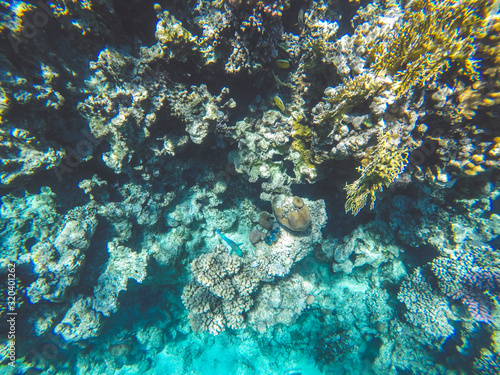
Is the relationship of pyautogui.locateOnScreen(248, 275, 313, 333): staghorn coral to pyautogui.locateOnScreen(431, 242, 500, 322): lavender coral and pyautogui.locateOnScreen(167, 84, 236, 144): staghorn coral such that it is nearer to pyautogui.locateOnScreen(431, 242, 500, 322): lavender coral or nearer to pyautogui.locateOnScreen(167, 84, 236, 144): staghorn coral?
pyautogui.locateOnScreen(431, 242, 500, 322): lavender coral

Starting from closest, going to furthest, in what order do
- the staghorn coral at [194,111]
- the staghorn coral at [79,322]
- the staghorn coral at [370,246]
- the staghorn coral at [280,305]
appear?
the staghorn coral at [194,111] → the staghorn coral at [79,322] → the staghorn coral at [370,246] → the staghorn coral at [280,305]

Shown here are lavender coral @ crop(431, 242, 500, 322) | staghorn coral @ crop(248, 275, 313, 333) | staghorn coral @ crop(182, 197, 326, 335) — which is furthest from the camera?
staghorn coral @ crop(248, 275, 313, 333)

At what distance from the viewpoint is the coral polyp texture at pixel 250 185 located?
306cm

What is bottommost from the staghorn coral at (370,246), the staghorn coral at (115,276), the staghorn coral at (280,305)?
the staghorn coral at (280,305)

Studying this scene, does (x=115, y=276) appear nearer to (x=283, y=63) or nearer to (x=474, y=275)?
(x=283, y=63)

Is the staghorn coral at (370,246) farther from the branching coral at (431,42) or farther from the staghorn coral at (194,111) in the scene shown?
the staghorn coral at (194,111)

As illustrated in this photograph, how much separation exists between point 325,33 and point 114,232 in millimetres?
5503

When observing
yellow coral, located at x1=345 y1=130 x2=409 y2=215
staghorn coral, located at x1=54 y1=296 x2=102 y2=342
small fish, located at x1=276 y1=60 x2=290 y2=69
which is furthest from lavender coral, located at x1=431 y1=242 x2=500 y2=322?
staghorn coral, located at x1=54 y1=296 x2=102 y2=342

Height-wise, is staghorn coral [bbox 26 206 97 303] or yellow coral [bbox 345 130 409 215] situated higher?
yellow coral [bbox 345 130 409 215]

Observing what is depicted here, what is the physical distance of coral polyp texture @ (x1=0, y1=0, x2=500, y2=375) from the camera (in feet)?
10.0

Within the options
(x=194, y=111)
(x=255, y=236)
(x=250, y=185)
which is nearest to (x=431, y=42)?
(x=194, y=111)

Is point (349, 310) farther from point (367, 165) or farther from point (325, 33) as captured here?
point (325, 33)

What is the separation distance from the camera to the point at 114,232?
14.7ft

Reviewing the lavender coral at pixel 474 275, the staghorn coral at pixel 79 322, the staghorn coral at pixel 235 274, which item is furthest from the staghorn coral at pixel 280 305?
the staghorn coral at pixel 79 322
